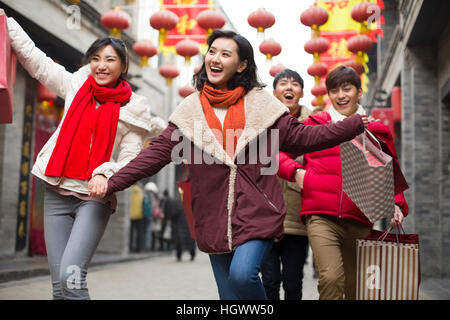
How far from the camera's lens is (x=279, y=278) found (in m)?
4.72

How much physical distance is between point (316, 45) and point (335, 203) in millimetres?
4961

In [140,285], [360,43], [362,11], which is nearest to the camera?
[362,11]

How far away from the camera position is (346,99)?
4.12 metres

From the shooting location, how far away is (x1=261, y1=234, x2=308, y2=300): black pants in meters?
4.65

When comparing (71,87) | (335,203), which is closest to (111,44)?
(71,87)

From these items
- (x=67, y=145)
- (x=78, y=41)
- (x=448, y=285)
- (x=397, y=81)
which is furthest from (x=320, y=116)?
(x=397, y=81)

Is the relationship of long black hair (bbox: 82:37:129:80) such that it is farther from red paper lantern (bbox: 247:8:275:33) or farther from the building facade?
the building facade

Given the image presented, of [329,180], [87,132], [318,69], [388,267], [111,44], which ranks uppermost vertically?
[318,69]

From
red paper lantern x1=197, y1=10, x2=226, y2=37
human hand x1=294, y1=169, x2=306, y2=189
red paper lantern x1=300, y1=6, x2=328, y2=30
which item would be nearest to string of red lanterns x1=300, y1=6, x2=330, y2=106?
red paper lantern x1=300, y1=6, x2=328, y2=30

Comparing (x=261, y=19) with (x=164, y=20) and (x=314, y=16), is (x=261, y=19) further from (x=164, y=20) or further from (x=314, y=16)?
(x=164, y=20)

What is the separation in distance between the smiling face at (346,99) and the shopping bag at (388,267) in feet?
3.22

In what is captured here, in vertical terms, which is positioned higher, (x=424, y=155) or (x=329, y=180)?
(x=424, y=155)

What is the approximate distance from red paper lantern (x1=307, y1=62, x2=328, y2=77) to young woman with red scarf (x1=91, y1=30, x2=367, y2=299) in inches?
218

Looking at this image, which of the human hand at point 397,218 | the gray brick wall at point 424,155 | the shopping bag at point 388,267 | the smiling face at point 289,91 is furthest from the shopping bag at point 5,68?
the gray brick wall at point 424,155
